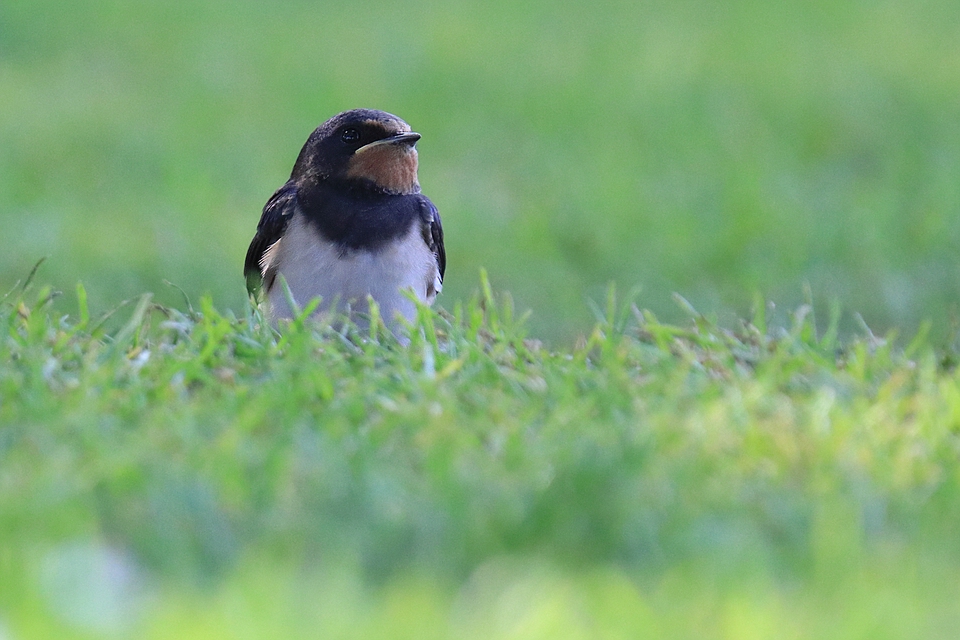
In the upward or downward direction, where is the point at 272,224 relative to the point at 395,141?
downward

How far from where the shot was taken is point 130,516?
3.07 meters

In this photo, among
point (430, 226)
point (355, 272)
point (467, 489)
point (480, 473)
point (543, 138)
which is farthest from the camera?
point (543, 138)

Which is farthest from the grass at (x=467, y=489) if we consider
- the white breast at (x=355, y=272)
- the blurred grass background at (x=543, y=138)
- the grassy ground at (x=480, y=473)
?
the blurred grass background at (x=543, y=138)

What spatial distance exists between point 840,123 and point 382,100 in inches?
163

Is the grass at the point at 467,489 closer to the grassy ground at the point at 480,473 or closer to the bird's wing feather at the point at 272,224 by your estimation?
the grassy ground at the point at 480,473

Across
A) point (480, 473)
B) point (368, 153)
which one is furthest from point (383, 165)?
point (480, 473)

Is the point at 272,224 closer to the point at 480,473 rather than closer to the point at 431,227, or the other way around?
the point at 431,227

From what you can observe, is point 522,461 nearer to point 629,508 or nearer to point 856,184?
point 629,508

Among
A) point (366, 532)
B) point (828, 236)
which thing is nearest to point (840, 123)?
point (828, 236)

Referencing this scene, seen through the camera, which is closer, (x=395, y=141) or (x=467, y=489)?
(x=467, y=489)

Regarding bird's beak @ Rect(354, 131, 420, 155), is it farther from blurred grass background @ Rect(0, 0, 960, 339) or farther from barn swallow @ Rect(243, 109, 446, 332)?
blurred grass background @ Rect(0, 0, 960, 339)

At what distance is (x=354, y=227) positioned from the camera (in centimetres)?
547

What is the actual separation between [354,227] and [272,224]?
0.47m

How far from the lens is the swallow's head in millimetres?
5633
